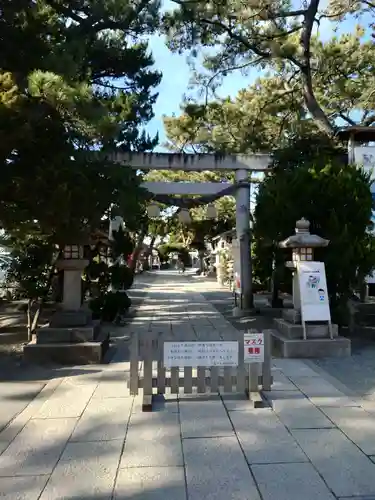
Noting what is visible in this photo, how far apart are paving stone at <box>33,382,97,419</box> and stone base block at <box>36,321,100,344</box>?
124 cm

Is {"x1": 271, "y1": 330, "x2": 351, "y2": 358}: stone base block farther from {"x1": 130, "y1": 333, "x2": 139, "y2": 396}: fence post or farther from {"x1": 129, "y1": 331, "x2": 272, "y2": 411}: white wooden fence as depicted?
{"x1": 130, "y1": 333, "x2": 139, "y2": 396}: fence post

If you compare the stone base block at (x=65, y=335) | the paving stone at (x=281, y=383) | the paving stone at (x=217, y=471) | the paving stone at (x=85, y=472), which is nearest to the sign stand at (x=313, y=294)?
the paving stone at (x=281, y=383)

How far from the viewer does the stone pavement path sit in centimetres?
292

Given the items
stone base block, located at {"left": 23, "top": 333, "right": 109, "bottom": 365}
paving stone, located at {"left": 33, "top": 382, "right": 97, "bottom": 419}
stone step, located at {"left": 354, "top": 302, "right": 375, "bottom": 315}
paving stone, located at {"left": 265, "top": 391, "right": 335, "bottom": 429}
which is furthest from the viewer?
stone step, located at {"left": 354, "top": 302, "right": 375, "bottom": 315}

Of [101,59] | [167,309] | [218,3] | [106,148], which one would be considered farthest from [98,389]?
[218,3]

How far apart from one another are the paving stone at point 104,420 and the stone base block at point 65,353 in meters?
1.72

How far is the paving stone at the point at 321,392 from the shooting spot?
4641 mm

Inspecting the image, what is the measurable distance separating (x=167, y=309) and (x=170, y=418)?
8797 millimetres

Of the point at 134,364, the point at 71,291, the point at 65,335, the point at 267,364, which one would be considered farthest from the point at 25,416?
the point at 71,291

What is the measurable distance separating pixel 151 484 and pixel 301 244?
4.98m

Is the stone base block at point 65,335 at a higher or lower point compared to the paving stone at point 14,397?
higher

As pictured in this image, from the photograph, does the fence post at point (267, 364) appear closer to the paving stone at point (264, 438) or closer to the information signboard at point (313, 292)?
the paving stone at point (264, 438)

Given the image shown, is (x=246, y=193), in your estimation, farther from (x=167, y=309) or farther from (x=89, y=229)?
(x=89, y=229)

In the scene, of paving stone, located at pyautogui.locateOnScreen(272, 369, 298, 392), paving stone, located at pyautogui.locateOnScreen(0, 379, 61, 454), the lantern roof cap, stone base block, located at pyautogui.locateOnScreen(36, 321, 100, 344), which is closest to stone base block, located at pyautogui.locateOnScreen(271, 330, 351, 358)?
paving stone, located at pyautogui.locateOnScreen(272, 369, 298, 392)
